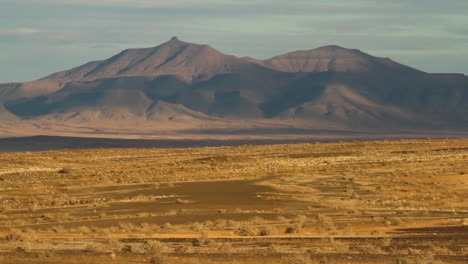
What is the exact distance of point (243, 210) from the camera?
3694cm

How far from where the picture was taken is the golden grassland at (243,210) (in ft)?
74.4

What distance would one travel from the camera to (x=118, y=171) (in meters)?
63.0

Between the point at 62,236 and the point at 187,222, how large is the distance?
213 inches

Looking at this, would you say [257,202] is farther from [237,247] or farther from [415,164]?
[415,164]

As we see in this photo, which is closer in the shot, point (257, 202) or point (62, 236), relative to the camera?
point (62, 236)

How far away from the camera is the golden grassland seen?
74.4ft

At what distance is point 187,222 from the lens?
107 feet

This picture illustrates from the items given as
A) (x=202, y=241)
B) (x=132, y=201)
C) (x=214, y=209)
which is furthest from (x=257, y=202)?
(x=202, y=241)

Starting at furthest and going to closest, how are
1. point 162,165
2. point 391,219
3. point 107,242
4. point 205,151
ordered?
point 205,151 → point 162,165 → point 391,219 → point 107,242

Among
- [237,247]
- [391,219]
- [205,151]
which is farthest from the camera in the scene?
[205,151]

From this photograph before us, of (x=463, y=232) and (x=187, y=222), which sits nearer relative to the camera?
(x=463, y=232)

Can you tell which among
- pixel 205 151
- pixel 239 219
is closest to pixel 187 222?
pixel 239 219

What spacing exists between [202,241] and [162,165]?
4490 centimetres

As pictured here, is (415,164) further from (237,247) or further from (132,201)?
(237,247)
